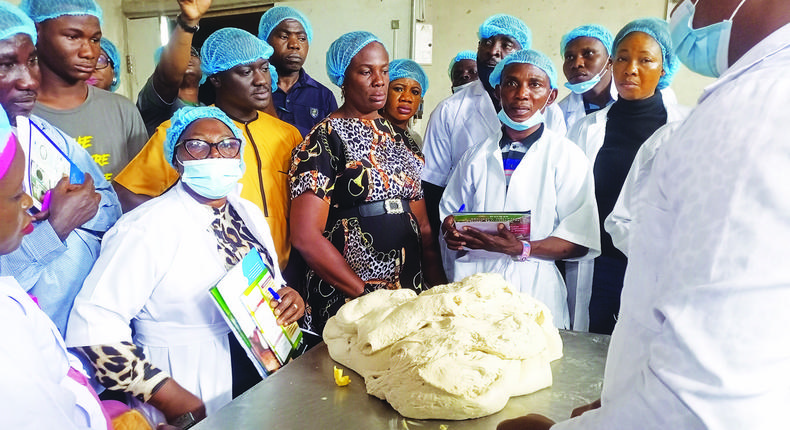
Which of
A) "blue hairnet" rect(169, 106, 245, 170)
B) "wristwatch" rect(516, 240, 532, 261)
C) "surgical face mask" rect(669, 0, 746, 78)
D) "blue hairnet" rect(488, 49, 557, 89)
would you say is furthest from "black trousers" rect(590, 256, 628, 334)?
"blue hairnet" rect(169, 106, 245, 170)

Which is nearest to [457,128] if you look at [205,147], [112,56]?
[205,147]

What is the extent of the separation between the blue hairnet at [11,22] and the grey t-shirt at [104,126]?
0.45 metres

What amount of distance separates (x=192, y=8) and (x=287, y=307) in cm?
139

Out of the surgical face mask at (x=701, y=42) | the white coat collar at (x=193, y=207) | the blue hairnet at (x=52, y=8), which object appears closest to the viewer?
the surgical face mask at (x=701, y=42)

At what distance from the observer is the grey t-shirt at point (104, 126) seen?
1941 mm

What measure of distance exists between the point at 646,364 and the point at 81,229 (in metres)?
1.65

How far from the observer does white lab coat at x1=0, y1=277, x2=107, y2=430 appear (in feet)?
2.53

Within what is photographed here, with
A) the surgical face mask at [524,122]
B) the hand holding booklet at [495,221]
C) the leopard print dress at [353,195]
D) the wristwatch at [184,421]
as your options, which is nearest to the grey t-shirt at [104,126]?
the leopard print dress at [353,195]

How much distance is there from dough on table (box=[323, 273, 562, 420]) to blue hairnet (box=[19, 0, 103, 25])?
→ 1.50m

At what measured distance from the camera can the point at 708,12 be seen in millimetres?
739

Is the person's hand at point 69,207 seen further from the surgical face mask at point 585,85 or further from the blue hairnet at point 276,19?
the surgical face mask at point 585,85

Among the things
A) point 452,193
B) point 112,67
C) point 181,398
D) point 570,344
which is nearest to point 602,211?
point 452,193

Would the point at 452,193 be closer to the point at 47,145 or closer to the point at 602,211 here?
the point at 602,211

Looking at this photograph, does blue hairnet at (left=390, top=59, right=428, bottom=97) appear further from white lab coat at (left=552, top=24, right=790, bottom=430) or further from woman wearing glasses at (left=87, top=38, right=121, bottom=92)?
white lab coat at (left=552, top=24, right=790, bottom=430)
